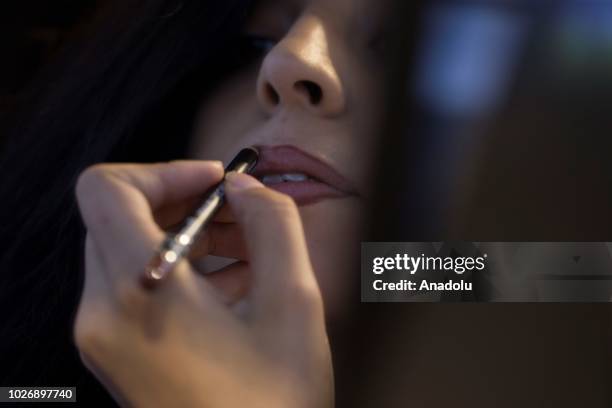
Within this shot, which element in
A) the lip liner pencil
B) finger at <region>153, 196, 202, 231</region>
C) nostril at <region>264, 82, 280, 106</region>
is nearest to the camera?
the lip liner pencil

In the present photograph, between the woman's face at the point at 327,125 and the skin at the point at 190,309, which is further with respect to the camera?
the woman's face at the point at 327,125

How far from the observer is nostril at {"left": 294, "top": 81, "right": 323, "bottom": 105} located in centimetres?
62

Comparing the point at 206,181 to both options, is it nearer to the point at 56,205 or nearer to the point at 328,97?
the point at 328,97

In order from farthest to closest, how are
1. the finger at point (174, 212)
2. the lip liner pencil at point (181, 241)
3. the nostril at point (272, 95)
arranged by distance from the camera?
1. the nostril at point (272, 95)
2. the finger at point (174, 212)
3. the lip liner pencil at point (181, 241)

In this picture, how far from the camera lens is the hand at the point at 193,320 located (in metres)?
0.41

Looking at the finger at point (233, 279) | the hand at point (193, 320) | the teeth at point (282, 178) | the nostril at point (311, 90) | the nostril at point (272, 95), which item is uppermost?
the nostril at point (272, 95)

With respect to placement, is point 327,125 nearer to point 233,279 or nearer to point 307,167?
point 307,167

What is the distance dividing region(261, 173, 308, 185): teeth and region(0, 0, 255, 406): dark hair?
0.46 feet

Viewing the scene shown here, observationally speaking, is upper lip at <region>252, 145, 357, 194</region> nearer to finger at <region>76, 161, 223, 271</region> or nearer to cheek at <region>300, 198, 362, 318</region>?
cheek at <region>300, 198, 362, 318</region>

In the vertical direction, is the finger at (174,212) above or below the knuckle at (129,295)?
above

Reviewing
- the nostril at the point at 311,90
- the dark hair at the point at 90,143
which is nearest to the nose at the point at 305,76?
the nostril at the point at 311,90

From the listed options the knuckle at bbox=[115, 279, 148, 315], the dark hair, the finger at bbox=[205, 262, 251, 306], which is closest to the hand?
the knuckle at bbox=[115, 279, 148, 315]

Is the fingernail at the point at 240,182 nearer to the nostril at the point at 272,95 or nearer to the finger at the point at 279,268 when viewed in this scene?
the finger at the point at 279,268

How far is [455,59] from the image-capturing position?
619 millimetres
